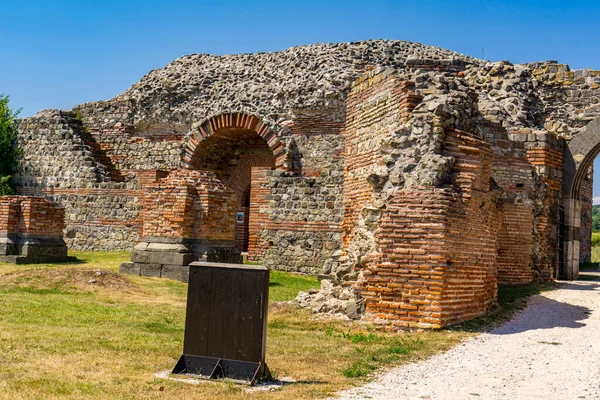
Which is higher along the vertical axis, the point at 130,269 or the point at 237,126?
the point at 237,126

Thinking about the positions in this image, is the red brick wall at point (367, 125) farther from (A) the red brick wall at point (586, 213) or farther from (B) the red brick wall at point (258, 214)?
(A) the red brick wall at point (586, 213)

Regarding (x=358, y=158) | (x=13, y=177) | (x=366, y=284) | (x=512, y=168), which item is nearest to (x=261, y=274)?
(x=366, y=284)

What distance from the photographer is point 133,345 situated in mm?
6168

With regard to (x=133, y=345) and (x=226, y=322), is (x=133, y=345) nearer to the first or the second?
(x=133, y=345)

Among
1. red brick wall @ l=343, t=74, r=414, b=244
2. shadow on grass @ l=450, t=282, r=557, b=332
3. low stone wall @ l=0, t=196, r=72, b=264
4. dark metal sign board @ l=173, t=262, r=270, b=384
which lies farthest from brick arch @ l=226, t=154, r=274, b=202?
dark metal sign board @ l=173, t=262, r=270, b=384

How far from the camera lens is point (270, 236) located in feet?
51.0

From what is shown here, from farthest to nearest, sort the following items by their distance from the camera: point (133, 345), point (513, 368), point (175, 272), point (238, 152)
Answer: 1. point (238, 152)
2. point (175, 272)
3. point (133, 345)
4. point (513, 368)

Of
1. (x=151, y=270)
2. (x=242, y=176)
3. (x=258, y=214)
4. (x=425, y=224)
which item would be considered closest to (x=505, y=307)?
(x=425, y=224)

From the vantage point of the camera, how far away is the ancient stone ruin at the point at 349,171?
7.66 metres

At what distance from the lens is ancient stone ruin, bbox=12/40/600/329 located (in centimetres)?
766

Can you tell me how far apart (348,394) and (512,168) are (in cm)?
880

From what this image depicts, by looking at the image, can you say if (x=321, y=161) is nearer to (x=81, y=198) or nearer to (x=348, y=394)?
(x=81, y=198)

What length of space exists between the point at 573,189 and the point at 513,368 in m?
9.39

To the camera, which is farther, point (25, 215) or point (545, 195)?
point (25, 215)
